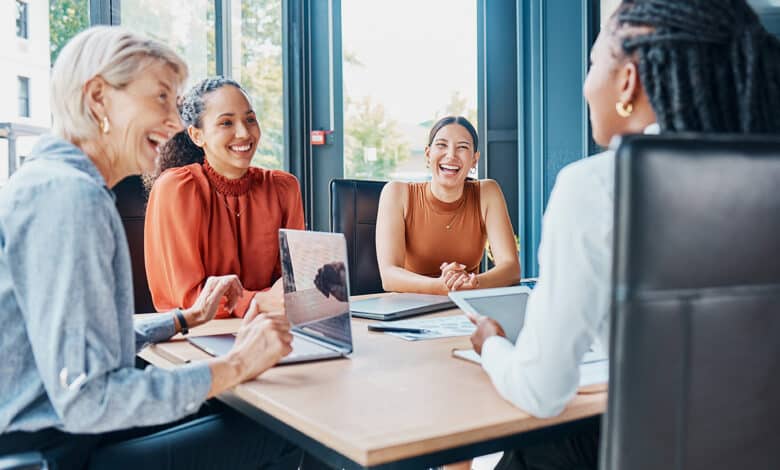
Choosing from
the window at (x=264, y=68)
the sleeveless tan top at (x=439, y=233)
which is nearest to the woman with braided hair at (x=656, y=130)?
the sleeveless tan top at (x=439, y=233)

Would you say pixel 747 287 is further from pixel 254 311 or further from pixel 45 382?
pixel 254 311

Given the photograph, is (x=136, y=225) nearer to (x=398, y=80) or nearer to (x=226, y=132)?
(x=226, y=132)

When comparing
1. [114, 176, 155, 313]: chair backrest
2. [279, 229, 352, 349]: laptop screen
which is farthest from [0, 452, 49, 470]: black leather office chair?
[114, 176, 155, 313]: chair backrest

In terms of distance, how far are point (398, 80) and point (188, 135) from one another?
7.23 feet

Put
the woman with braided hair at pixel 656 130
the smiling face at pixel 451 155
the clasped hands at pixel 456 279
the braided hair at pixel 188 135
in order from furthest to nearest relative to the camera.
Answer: the smiling face at pixel 451 155, the braided hair at pixel 188 135, the clasped hands at pixel 456 279, the woman with braided hair at pixel 656 130

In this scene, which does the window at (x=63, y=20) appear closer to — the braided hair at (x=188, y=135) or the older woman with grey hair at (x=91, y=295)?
the braided hair at (x=188, y=135)

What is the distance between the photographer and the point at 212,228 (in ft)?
6.63

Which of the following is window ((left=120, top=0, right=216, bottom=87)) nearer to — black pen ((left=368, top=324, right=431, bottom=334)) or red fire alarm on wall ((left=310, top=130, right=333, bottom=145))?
red fire alarm on wall ((left=310, top=130, right=333, bottom=145))

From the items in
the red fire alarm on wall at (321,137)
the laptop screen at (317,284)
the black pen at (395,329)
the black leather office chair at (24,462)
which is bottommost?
the black leather office chair at (24,462)

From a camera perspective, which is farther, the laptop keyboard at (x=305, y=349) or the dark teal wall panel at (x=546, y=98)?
the dark teal wall panel at (x=546, y=98)

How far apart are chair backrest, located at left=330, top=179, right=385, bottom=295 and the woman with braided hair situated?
5.26ft

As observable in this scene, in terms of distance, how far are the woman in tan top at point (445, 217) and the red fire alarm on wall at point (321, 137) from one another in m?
1.61

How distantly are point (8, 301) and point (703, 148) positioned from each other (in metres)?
0.92

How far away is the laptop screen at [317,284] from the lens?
4.22ft
